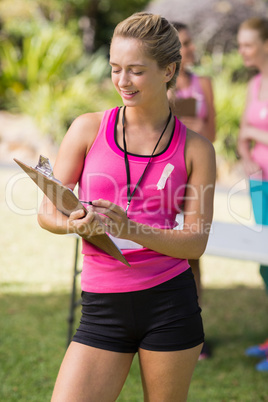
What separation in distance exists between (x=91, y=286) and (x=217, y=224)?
2128 millimetres

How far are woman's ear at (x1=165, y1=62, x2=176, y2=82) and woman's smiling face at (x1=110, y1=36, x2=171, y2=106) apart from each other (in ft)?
0.15

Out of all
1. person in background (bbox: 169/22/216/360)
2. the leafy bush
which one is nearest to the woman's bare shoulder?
person in background (bbox: 169/22/216/360)

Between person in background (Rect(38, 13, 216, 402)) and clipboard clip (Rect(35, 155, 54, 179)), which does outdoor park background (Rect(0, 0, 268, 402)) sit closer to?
person in background (Rect(38, 13, 216, 402))

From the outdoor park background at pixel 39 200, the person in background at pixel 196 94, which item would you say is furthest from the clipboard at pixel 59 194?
the person in background at pixel 196 94

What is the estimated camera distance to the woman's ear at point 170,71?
1954 millimetres

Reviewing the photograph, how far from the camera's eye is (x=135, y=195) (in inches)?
76.3

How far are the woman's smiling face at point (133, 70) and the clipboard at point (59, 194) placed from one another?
0.40 meters

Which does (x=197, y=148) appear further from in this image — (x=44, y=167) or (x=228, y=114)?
(x=228, y=114)

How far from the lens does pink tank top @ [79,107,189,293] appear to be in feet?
6.33

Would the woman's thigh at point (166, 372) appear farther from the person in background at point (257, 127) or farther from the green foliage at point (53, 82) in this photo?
the green foliage at point (53, 82)

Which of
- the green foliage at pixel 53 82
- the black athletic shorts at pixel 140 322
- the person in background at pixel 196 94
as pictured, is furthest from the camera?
the green foliage at pixel 53 82

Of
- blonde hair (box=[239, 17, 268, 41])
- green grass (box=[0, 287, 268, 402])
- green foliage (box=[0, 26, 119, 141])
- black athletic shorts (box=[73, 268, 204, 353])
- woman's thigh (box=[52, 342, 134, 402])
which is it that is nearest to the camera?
woman's thigh (box=[52, 342, 134, 402])

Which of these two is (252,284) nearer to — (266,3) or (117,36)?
(117,36)

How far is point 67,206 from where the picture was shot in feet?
5.84
